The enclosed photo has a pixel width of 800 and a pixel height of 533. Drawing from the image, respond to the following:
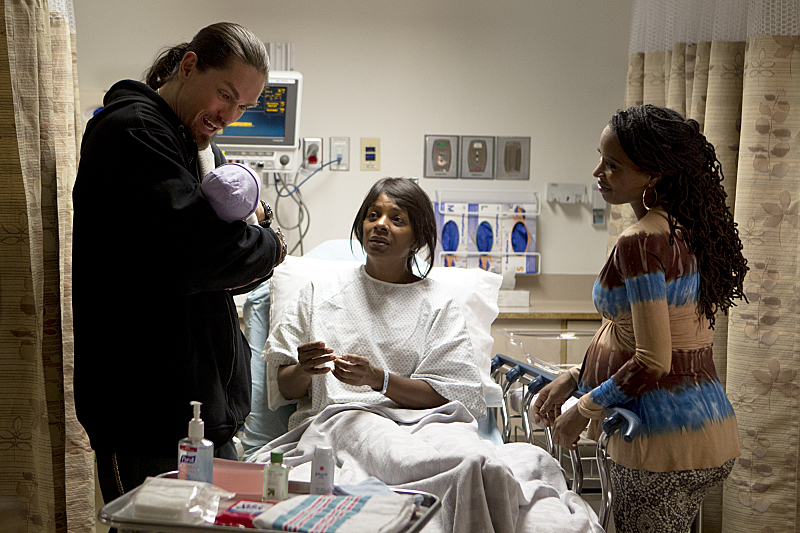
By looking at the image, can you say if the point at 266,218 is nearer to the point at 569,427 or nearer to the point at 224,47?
the point at 224,47

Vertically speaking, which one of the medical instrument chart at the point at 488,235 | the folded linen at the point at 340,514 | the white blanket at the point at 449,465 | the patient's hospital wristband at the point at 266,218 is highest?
the patient's hospital wristband at the point at 266,218

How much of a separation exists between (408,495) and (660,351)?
0.64m

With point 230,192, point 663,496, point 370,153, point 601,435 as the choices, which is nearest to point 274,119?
point 370,153

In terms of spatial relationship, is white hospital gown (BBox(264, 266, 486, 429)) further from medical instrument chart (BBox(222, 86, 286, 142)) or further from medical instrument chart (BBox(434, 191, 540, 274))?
medical instrument chart (BBox(434, 191, 540, 274))

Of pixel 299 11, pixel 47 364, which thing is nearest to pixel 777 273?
pixel 47 364

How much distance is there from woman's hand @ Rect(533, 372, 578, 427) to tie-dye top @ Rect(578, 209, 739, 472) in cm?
19

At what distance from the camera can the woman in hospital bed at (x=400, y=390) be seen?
5.18ft

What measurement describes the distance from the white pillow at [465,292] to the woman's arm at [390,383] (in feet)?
1.02

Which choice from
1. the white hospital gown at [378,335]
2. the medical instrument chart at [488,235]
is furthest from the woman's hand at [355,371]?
the medical instrument chart at [488,235]

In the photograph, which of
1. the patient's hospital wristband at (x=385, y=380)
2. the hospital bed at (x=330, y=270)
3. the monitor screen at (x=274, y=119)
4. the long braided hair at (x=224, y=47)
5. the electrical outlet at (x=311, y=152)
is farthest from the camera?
the electrical outlet at (x=311, y=152)

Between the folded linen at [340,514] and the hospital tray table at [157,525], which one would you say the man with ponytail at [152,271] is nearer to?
the hospital tray table at [157,525]

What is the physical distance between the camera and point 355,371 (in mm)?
2002

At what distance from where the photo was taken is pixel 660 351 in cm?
150

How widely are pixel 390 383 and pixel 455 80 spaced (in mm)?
2437
